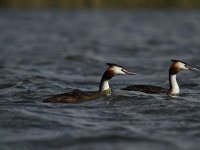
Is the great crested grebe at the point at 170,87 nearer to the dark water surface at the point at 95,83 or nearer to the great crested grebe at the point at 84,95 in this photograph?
the dark water surface at the point at 95,83

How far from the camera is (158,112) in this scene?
553 inches

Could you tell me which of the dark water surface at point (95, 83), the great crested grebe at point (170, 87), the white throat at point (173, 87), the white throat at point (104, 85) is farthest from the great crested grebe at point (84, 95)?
the white throat at point (173, 87)

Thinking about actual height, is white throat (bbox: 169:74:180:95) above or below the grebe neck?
below

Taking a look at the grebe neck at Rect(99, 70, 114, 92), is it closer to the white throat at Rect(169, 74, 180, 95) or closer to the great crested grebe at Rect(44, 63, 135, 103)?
the great crested grebe at Rect(44, 63, 135, 103)

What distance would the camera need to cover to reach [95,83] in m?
19.6

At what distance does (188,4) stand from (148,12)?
2.62 metres

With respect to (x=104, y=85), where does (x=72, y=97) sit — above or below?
below

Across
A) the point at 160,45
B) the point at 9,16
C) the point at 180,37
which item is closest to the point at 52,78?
Answer: the point at 160,45

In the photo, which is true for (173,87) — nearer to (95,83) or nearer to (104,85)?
(104,85)

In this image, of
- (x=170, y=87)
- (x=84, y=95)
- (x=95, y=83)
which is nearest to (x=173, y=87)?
(x=170, y=87)

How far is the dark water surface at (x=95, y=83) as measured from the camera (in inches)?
470

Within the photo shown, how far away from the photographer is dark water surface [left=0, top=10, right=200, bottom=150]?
11945 mm

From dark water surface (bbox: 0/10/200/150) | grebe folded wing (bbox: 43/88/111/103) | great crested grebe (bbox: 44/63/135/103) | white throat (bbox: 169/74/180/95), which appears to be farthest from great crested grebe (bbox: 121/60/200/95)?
grebe folded wing (bbox: 43/88/111/103)

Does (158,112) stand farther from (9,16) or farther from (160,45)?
(9,16)
